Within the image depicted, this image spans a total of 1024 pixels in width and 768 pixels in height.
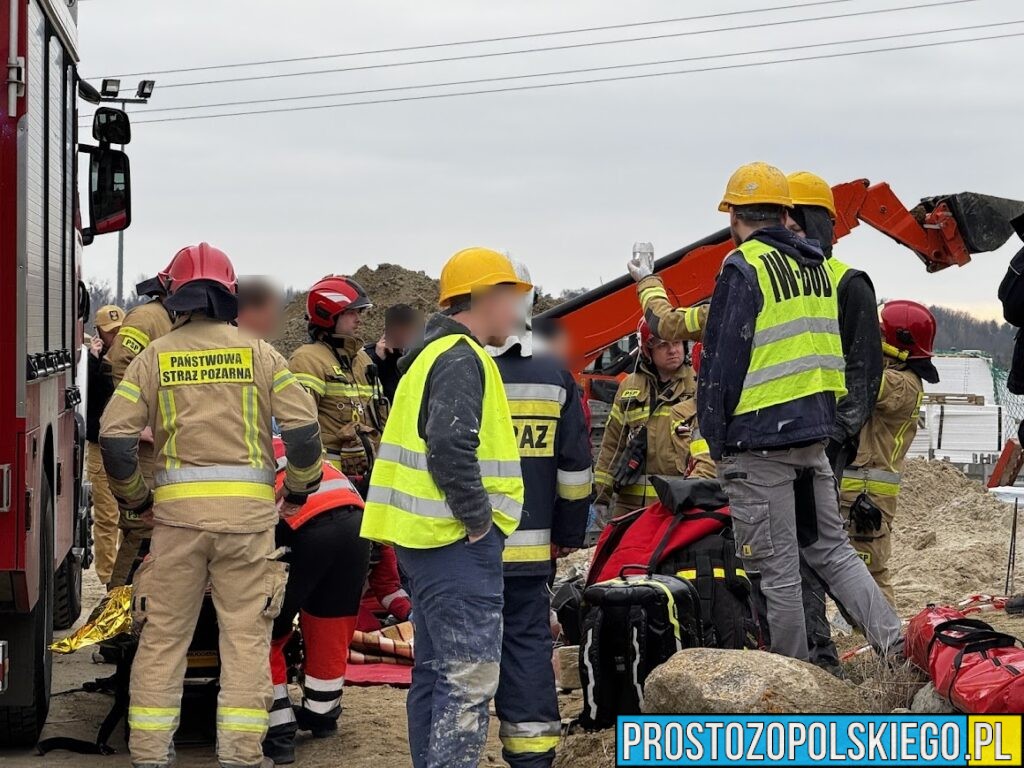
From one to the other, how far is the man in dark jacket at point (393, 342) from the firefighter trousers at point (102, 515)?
2.35 m

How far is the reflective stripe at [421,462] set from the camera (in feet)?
17.3

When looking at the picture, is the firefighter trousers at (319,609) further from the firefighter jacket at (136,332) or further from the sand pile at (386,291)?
the sand pile at (386,291)

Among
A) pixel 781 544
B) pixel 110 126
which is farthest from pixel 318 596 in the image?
pixel 110 126

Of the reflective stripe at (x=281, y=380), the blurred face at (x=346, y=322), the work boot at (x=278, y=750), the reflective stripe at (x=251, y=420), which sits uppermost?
the blurred face at (x=346, y=322)

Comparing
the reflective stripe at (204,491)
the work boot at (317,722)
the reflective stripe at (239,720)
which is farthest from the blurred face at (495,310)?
the work boot at (317,722)

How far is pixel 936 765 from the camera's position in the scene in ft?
16.5

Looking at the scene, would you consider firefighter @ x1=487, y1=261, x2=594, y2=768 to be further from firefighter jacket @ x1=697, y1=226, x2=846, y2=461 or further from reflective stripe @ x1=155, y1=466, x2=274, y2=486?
reflective stripe @ x1=155, y1=466, x2=274, y2=486

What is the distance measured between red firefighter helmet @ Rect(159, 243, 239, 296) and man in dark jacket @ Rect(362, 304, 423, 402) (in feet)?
11.4

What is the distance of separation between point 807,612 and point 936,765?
1863 millimetres

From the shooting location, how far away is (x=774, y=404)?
20.4 feet

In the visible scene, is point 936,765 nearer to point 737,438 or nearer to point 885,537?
point 737,438

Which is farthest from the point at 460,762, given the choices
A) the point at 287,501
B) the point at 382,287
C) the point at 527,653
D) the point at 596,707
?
the point at 382,287

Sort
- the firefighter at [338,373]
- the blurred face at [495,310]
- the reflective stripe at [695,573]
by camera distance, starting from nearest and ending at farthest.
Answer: the blurred face at [495,310], the reflective stripe at [695,573], the firefighter at [338,373]

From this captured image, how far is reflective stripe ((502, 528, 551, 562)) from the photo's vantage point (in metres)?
5.83
